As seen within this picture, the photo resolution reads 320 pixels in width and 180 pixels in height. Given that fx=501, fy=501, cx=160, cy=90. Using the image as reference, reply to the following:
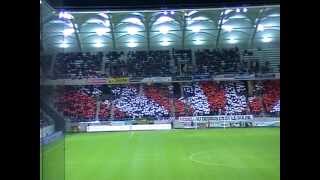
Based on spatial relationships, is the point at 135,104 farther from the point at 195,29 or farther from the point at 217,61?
the point at 195,29

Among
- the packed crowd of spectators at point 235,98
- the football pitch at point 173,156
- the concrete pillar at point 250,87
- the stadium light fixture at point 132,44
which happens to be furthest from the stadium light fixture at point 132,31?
the concrete pillar at point 250,87

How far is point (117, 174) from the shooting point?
8.20 meters

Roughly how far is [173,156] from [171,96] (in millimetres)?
8147

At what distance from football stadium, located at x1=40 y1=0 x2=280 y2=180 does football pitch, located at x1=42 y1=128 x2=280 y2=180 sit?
0.08 feet

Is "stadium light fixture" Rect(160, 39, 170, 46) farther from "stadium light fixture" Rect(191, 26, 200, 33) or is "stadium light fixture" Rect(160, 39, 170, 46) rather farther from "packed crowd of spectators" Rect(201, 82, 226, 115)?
"packed crowd of spectators" Rect(201, 82, 226, 115)

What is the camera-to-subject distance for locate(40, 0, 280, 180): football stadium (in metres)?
9.26

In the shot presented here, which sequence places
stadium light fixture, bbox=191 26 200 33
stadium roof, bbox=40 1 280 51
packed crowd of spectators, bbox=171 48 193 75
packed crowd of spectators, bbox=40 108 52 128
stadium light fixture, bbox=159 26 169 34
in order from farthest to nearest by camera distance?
packed crowd of spectators, bbox=171 48 193 75 → stadium light fixture, bbox=159 26 169 34 → stadium light fixture, bbox=191 26 200 33 → stadium roof, bbox=40 1 280 51 → packed crowd of spectators, bbox=40 108 52 128

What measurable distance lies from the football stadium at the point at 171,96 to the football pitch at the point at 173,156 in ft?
0.08

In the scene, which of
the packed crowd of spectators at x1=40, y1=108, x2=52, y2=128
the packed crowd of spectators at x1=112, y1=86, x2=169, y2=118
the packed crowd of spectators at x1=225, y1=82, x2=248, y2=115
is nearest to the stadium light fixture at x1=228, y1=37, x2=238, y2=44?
the packed crowd of spectators at x1=225, y1=82, x2=248, y2=115

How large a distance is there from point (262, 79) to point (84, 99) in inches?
239

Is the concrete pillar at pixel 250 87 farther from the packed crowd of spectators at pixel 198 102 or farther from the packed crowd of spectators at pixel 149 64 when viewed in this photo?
the packed crowd of spectators at pixel 149 64

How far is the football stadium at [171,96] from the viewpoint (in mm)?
9258
